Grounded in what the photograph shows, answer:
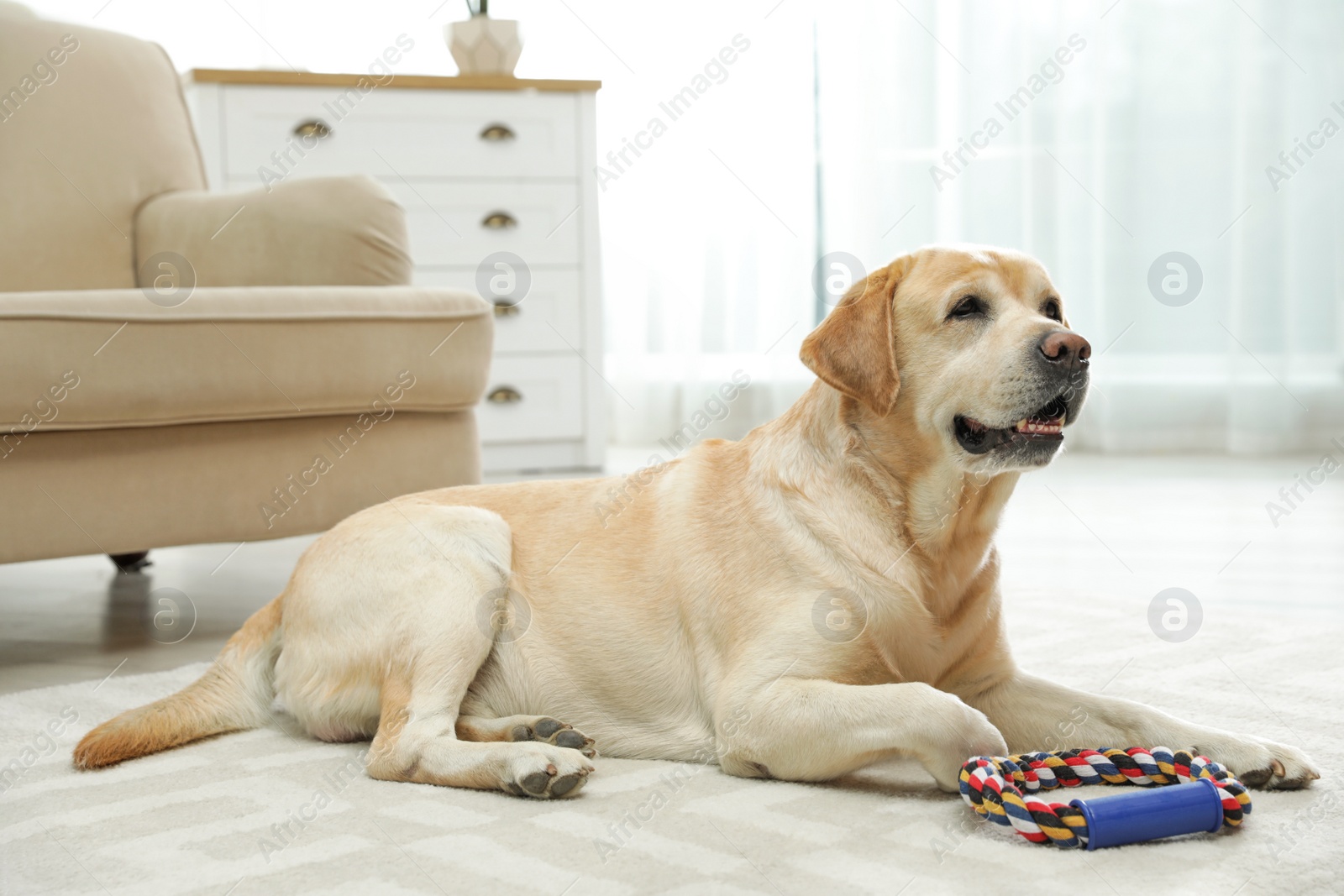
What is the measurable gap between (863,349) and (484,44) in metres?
3.85

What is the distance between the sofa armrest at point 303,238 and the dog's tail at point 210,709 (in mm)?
1306

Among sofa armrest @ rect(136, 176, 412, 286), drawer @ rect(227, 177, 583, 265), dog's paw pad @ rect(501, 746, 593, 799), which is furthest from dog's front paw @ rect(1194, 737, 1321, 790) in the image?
drawer @ rect(227, 177, 583, 265)

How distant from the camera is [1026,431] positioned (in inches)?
67.5

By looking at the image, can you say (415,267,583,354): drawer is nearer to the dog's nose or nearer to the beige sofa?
the beige sofa

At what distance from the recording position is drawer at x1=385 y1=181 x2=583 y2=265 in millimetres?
4969

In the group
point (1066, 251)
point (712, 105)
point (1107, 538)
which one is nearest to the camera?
point (1107, 538)

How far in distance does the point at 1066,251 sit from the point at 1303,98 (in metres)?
1.19

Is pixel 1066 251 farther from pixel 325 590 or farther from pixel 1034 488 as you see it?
pixel 325 590

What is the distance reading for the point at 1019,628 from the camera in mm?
2633

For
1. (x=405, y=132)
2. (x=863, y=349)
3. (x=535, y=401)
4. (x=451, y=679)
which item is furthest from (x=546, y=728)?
(x=405, y=132)

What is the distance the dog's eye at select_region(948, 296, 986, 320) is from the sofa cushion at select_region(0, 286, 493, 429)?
1.45 m

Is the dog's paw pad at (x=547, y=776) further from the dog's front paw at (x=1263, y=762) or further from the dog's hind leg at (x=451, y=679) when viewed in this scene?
the dog's front paw at (x=1263, y=762)

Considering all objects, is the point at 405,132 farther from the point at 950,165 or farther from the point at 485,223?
the point at 950,165

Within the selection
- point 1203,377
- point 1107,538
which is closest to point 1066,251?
point 1203,377
